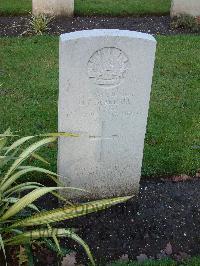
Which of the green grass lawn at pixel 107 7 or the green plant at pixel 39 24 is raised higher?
the green grass lawn at pixel 107 7

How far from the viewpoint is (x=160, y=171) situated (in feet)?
17.2

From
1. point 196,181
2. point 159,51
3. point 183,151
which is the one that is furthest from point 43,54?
point 196,181

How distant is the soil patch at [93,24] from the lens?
9016mm

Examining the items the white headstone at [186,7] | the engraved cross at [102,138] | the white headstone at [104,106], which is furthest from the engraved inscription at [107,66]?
the white headstone at [186,7]

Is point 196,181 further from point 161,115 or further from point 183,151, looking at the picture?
point 161,115

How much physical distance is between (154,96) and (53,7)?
350 centimetres

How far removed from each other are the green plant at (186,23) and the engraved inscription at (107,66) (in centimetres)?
556

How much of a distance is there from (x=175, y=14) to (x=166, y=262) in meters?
6.55

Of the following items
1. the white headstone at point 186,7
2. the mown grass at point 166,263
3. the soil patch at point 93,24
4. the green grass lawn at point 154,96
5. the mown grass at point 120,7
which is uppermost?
the white headstone at point 186,7

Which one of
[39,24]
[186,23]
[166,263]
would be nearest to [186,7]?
[186,23]

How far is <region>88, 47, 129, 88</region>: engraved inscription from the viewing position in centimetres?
402

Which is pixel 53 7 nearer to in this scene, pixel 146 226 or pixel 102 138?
pixel 102 138

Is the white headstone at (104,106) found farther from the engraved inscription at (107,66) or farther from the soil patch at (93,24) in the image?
the soil patch at (93,24)

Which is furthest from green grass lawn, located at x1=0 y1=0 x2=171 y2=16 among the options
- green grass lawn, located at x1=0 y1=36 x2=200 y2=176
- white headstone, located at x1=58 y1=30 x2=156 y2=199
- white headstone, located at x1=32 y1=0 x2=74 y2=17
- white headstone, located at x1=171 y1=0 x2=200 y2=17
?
white headstone, located at x1=58 y1=30 x2=156 y2=199
